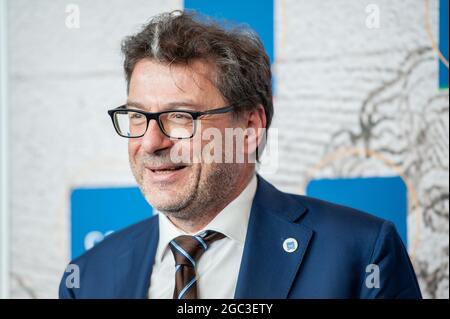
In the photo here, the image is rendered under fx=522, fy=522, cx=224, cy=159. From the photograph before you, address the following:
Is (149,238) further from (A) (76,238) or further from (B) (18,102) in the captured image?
(B) (18,102)

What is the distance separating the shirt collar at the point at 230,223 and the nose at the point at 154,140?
0.25 metres

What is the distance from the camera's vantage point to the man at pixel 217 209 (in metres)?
1.40

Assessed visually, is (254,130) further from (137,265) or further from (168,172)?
(137,265)

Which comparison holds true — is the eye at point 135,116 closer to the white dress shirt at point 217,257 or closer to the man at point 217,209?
the man at point 217,209

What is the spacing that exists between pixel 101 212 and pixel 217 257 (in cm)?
88

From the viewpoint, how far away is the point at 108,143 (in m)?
2.18

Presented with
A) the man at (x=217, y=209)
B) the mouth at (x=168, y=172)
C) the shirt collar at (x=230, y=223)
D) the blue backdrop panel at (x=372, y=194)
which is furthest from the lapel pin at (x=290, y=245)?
the blue backdrop panel at (x=372, y=194)

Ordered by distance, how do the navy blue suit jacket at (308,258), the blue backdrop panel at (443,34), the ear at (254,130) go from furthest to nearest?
the blue backdrop panel at (443,34) → the ear at (254,130) → the navy blue suit jacket at (308,258)

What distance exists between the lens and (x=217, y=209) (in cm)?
155

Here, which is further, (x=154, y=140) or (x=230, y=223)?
(x=230, y=223)

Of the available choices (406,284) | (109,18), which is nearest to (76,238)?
(109,18)

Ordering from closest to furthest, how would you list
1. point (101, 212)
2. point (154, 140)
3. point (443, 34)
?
point (154, 140) → point (443, 34) → point (101, 212)

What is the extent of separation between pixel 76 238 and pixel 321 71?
4.06ft

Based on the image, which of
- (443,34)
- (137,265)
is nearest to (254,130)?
(137,265)
